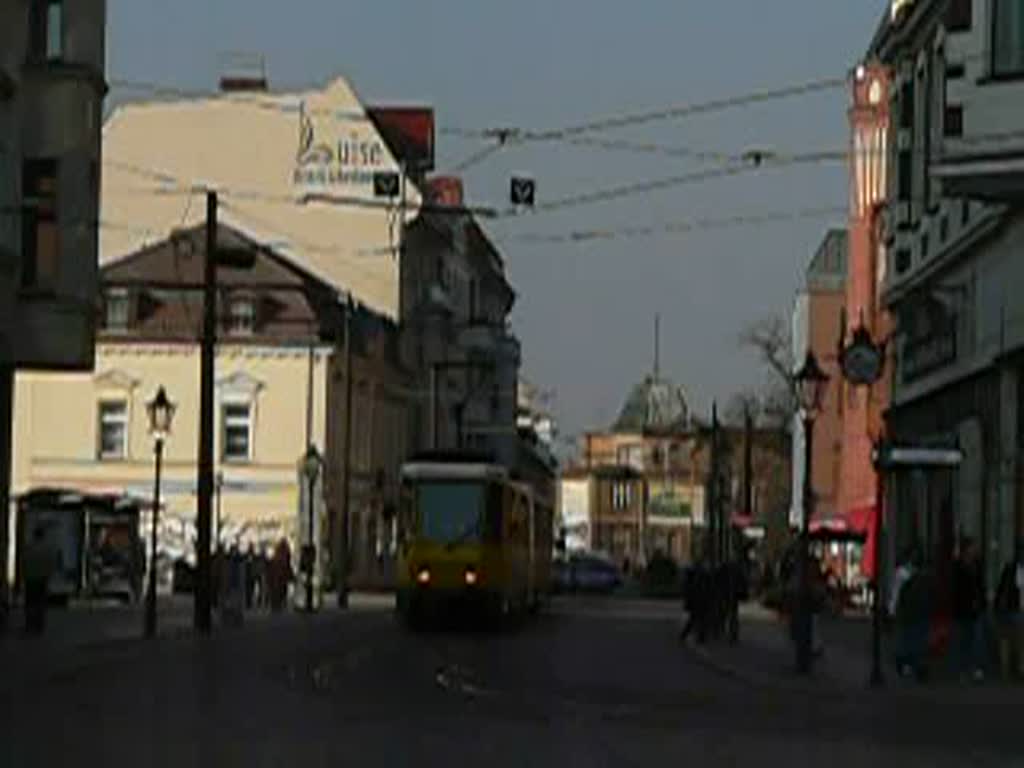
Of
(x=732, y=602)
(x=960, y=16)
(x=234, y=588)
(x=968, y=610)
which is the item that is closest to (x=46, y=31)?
(x=234, y=588)

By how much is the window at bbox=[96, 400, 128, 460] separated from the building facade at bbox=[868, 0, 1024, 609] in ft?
108

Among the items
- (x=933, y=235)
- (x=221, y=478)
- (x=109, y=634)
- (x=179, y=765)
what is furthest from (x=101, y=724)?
(x=221, y=478)

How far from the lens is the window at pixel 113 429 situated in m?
92.9

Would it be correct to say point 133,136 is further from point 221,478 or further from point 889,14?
point 889,14

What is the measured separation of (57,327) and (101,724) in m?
24.7

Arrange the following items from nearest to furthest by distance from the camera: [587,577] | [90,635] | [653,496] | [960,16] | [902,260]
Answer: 1. [960,16]
2. [90,635]
3. [902,260]
4. [587,577]
5. [653,496]

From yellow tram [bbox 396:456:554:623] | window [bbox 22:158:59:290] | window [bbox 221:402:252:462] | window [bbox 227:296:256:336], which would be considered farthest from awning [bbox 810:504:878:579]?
window [bbox 22:158:59:290]

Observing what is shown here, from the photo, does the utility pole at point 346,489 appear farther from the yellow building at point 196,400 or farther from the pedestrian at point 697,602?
the pedestrian at point 697,602

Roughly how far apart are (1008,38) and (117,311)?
55.7 meters

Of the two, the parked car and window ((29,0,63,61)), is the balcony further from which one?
the parked car

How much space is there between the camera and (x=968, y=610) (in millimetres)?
38719

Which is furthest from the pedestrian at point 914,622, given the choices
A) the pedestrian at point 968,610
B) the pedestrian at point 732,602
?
the pedestrian at point 732,602

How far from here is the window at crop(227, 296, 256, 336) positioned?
93875 millimetres

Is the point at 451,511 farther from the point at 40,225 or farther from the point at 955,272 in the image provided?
the point at 955,272
